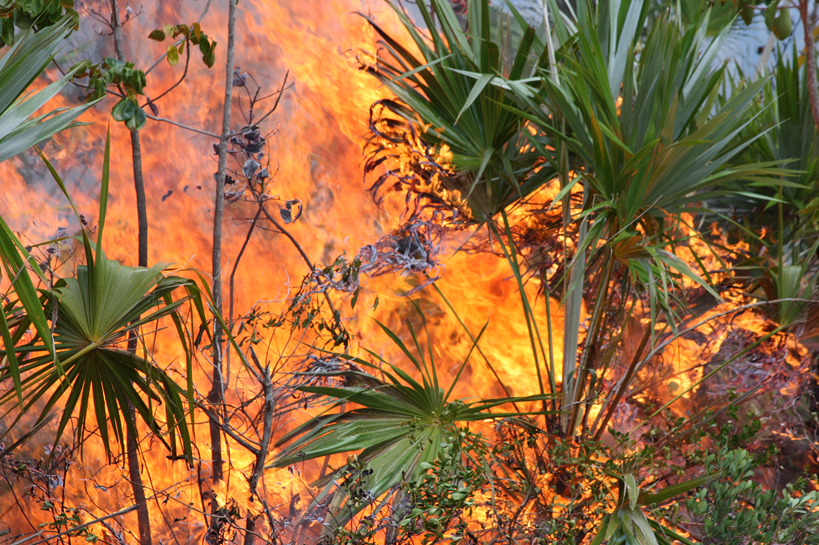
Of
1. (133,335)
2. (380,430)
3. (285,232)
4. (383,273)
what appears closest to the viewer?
(380,430)

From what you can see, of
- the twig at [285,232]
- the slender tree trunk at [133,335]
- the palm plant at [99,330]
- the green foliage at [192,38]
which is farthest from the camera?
the twig at [285,232]

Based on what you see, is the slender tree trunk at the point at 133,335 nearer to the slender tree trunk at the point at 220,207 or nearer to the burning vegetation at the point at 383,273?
the burning vegetation at the point at 383,273

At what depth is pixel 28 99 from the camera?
103 cm

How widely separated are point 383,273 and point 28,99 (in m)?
1.51

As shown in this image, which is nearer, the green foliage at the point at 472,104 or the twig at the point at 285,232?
the green foliage at the point at 472,104

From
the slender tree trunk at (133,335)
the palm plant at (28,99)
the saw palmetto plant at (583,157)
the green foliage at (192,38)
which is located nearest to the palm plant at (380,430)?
the saw palmetto plant at (583,157)

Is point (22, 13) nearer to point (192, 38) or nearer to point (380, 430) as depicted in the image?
point (192, 38)

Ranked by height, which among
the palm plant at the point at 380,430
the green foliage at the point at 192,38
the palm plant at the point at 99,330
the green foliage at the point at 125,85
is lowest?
the palm plant at the point at 380,430

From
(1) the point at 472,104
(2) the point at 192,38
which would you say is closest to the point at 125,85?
(2) the point at 192,38

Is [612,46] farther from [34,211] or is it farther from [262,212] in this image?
[34,211]

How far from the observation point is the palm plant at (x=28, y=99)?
956 millimetres

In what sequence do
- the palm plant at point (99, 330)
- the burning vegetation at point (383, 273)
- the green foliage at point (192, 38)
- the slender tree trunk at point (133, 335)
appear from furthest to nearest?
the slender tree trunk at point (133, 335), the green foliage at point (192, 38), the burning vegetation at point (383, 273), the palm plant at point (99, 330)

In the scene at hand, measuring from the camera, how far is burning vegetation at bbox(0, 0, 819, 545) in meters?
1.47

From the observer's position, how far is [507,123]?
6.21ft
